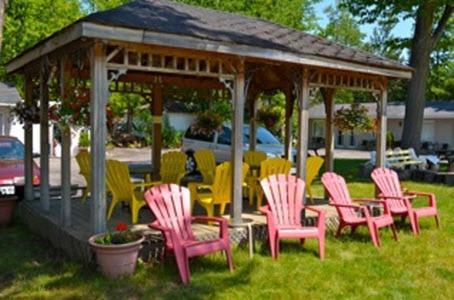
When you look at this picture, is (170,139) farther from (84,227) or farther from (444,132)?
(84,227)

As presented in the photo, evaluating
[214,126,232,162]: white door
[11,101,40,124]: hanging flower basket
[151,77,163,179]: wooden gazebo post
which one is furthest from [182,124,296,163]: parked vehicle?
[11,101,40,124]: hanging flower basket

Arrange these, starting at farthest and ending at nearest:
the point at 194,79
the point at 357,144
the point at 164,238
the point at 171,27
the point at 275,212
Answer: the point at 357,144 < the point at 194,79 < the point at 275,212 < the point at 171,27 < the point at 164,238

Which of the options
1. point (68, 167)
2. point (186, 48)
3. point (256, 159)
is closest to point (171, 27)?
point (186, 48)

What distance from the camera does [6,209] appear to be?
25.7 ft

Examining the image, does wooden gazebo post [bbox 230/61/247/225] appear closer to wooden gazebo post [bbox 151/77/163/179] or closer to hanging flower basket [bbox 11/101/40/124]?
hanging flower basket [bbox 11/101/40/124]

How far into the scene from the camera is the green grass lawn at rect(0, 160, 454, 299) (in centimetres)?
478

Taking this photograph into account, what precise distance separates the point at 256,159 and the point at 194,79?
2.18m

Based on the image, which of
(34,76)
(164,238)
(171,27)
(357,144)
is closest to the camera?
(164,238)

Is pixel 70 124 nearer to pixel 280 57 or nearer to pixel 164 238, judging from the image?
pixel 164 238

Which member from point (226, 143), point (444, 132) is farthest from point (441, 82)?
point (226, 143)

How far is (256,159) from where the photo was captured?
1025 centimetres

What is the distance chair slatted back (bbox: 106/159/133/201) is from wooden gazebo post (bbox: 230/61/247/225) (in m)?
1.50

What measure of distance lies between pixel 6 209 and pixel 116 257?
3.81m

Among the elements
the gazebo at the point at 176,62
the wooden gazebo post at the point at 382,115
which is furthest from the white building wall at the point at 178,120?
the wooden gazebo post at the point at 382,115
